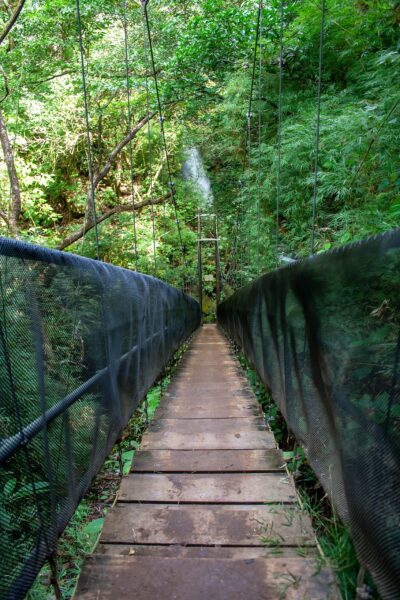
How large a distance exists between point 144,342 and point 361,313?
4.63 feet

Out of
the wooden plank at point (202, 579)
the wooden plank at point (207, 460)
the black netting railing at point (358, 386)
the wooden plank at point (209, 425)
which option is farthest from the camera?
the wooden plank at point (209, 425)

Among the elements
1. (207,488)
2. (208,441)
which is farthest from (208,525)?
(208,441)

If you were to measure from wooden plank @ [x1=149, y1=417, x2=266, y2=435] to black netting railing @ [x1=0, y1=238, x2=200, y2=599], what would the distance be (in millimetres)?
618

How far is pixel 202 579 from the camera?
896 millimetres

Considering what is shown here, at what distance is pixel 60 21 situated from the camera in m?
5.68

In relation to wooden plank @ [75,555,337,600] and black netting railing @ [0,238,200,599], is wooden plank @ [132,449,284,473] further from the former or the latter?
wooden plank @ [75,555,337,600]

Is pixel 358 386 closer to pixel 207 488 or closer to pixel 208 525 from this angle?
pixel 208 525

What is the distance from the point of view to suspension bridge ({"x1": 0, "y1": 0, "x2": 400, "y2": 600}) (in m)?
0.65

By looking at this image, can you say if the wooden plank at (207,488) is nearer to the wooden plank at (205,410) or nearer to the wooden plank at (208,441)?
the wooden plank at (208,441)

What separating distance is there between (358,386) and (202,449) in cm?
110

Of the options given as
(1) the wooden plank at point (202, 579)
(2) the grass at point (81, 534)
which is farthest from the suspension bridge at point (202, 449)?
(2) the grass at point (81, 534)

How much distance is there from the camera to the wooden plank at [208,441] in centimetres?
169

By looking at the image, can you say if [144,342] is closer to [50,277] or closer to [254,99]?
[50,277]

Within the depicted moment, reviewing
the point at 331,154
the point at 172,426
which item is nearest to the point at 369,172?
the point at 331,154
